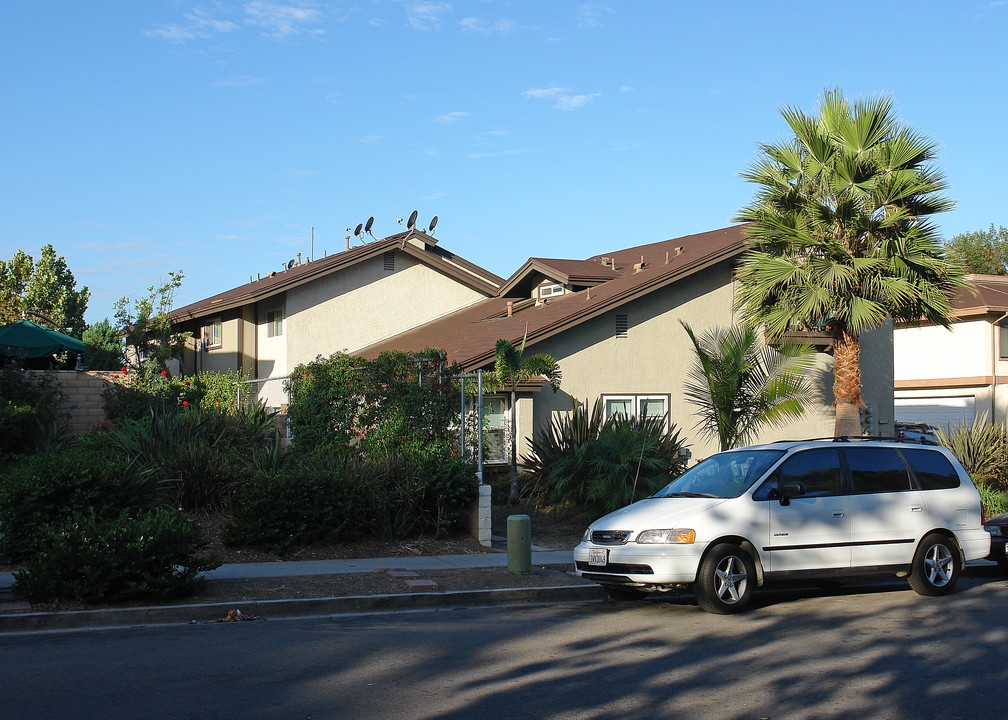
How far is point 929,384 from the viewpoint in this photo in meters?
33.8

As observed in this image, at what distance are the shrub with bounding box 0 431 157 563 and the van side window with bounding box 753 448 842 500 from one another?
7796 mm

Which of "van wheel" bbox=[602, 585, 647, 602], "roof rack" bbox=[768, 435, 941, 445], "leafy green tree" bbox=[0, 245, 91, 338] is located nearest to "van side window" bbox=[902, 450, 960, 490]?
"roof rack" bbox=[768, 435, 941, 445]

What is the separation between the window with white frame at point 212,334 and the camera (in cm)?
2851

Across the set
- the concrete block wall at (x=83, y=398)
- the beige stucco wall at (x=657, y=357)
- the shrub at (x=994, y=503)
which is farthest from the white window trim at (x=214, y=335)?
the shrub at (x=994, y=503)

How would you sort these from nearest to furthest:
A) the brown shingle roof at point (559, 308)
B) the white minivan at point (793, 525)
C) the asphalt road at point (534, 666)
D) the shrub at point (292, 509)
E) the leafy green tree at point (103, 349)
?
1. the asphalt road at point (534, 666)
2. the white minivan at point (793, 525)
3. the shrub at point (292, 509)
4. the brown shingle roof at point (559, 308)
5. the leafy green tree at point (103, 349)

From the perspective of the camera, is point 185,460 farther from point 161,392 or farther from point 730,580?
point 730,580

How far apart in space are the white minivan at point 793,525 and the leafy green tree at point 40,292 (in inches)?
1450

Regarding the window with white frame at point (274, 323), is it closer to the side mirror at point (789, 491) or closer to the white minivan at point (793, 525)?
the white minivan at point (793, 525)

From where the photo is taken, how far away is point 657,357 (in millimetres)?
22000

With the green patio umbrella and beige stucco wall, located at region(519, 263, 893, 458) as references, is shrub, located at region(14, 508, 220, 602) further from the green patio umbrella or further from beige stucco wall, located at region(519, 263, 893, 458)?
the green patio umbrella

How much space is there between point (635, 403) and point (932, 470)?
34.3 ft

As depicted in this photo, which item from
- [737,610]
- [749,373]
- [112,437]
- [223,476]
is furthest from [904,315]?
[112,437]

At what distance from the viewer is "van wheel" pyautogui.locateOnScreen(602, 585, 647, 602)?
1087 centimetres

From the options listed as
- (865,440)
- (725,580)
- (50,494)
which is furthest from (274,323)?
(725,580)
